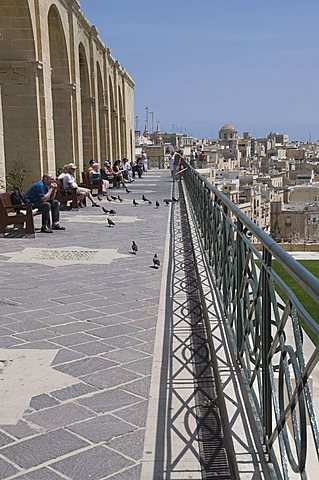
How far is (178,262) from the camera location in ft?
26.2

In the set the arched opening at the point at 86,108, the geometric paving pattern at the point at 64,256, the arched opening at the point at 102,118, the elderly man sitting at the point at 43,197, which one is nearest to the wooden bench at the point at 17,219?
the elderly man sitting at the point at 43,197

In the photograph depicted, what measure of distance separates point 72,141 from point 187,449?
1860 centimetres

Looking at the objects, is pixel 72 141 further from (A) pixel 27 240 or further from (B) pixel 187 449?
(B) pixel 187 449

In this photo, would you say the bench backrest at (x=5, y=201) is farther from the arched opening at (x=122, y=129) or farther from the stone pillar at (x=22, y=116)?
the arched opening at (x=122, y=129)

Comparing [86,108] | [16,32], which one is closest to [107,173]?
[86,108]

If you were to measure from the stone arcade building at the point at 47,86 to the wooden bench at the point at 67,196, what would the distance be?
1.37 m

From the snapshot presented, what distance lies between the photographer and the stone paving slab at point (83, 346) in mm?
3051

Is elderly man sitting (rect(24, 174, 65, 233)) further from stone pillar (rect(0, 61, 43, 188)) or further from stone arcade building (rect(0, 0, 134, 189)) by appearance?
stone pillar (rect(0, 61, 43, 188))

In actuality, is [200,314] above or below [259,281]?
below

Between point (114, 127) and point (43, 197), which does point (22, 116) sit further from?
point (114, 127)

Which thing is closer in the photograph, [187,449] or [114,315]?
[187,449]

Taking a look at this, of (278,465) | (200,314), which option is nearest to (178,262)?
(200,314)

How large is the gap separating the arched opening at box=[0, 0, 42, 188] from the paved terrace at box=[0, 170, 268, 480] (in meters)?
8.88

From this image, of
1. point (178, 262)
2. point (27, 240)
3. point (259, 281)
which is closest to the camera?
point (259, 281)
